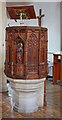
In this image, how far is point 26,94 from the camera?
3.42 m

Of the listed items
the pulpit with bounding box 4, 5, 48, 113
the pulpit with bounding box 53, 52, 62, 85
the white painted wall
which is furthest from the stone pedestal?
the white painted wall

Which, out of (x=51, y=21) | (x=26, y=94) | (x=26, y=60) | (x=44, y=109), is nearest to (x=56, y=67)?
(x=51, y=21)

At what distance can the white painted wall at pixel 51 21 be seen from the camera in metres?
6.12

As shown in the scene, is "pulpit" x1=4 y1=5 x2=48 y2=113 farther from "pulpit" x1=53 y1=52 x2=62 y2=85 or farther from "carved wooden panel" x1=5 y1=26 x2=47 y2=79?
"pulpit" x1=53 y1=52 x2=62 y2=85

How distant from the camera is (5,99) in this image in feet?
13.7

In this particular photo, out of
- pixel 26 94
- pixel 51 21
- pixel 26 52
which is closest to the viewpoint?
pixel 26 52

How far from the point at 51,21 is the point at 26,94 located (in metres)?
3.20

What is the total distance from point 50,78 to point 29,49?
309cm

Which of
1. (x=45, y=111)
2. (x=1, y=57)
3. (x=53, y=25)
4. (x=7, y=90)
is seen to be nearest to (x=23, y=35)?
(x=45, y=111)

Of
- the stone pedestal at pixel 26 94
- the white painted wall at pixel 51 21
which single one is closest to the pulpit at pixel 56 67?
the white painted wall at pixel 51 21

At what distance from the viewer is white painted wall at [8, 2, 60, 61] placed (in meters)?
6.12

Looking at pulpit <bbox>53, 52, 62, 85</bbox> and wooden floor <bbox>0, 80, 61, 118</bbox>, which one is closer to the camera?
wooden floor <bbox>0, 80, 61, 118</bbox>

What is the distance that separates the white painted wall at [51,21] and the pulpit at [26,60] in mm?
2814

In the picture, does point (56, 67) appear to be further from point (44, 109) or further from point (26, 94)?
point (26, 94)
